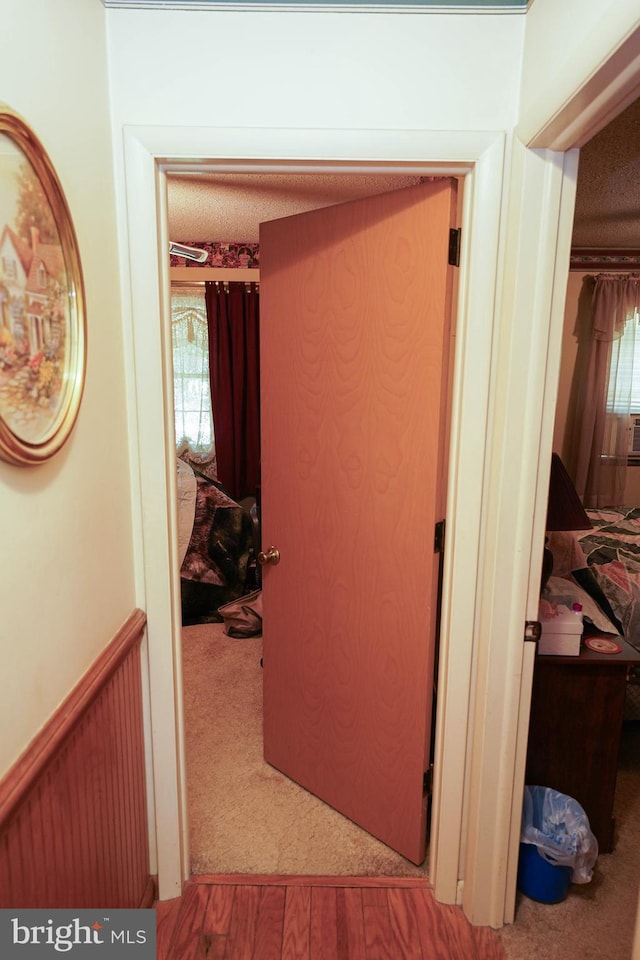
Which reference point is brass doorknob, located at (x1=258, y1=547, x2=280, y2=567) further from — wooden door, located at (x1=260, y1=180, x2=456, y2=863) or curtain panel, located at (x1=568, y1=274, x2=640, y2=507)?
curtain panel, located at (x1=568, y1=274, x2=640, y2=507)

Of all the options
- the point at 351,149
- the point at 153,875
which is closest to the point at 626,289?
the point at 351,149

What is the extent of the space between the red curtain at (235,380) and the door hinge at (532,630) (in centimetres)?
311

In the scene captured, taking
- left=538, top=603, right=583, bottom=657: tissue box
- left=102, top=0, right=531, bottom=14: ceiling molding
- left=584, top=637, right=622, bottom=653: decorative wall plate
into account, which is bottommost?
left=584, top=637, right=622, bottom=653: decorative wall plate

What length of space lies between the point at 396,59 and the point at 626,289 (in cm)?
417

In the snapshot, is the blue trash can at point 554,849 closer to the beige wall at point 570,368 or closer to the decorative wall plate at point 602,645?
the decorative wall plate at point 602,645

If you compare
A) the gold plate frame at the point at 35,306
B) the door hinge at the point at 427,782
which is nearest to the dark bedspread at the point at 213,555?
the door hinge at the point at 427,782

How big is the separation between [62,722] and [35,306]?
76 centimetres

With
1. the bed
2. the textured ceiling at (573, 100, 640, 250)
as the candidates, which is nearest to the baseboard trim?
the bed

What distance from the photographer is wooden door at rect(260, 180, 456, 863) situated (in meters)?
1.66

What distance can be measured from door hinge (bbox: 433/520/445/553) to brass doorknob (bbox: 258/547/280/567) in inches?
27.3

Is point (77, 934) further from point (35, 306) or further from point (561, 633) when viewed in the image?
point (561, 633)

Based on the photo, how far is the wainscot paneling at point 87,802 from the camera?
1.00 meters

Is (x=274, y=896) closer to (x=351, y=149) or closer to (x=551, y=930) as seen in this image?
(x=551, y=930)

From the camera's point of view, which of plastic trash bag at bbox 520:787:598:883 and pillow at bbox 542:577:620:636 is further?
pillow at bbox 542:577:620:636
